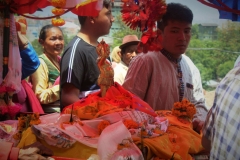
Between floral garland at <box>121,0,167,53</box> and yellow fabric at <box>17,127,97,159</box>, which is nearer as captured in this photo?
yellow fabric at <box>17,127,97,159</box>

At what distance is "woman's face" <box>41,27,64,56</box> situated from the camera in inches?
109

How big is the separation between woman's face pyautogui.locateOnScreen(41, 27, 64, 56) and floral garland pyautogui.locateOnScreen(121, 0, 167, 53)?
99 cm

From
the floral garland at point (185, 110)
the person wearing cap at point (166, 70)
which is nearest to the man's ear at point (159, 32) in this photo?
the person wearing cap at point (166, 70)

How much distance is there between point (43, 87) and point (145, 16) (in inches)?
39.8

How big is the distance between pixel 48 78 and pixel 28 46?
479 millimetres

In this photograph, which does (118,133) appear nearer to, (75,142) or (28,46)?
(75,142)

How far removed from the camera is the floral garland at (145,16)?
6.11 feet

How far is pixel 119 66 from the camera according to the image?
8.85 feet

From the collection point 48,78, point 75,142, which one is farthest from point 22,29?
point 75,142

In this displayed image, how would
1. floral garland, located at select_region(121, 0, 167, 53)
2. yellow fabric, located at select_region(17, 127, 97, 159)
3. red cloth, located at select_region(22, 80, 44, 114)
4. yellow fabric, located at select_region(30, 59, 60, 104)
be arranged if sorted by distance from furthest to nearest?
yellow fabric, located at select_region(30, 59, 60, 104) → red cloth, located at select_region(22, 80, 44, 114) → floral garland, located at select_region(121, 0, 167, 53) → yellow fabric, located at select_region(17, 127, 97, 159)

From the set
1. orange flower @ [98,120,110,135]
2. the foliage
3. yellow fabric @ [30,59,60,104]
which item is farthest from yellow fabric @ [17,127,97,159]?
the foliage

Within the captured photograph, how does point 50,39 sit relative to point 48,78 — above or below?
above

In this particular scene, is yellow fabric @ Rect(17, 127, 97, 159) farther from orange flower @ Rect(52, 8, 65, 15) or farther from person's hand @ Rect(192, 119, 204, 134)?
orange flower @ Rect(52, 8, 65, 15)

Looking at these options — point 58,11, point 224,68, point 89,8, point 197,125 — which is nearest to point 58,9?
point 58,11
